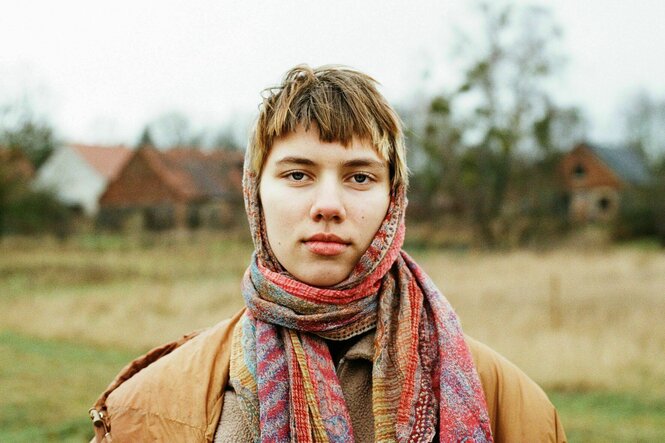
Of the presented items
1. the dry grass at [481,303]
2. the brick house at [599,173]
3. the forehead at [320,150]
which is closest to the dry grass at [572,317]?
the dry grass at [481,303]

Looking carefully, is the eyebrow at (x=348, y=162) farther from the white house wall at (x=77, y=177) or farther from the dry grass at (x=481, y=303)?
the white house wall at (x=77, y=177)

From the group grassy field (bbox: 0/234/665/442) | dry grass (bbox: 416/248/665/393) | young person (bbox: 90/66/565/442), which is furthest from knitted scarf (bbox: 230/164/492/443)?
dry grass (bbox: 416/248/665/393)

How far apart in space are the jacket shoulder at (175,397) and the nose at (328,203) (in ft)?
1.63

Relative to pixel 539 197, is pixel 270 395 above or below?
above

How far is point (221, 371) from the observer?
2023 mm

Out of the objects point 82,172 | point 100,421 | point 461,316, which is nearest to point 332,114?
point 100,421

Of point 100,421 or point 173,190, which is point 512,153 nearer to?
point 173,190

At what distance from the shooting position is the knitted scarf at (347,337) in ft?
6.06

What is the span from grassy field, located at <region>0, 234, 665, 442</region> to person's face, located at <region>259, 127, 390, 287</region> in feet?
19.2

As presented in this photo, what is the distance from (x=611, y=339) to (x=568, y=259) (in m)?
11.3

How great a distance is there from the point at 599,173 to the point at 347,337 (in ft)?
150

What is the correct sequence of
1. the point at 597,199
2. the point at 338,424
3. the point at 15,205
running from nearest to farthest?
1. the point at 338,424
2. the point at 15,205
3. the point at 597,199

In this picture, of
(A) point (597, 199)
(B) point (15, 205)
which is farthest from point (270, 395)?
(A) point (597, 199)

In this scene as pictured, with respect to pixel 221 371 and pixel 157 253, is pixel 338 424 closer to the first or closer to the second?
pixel 221 371
